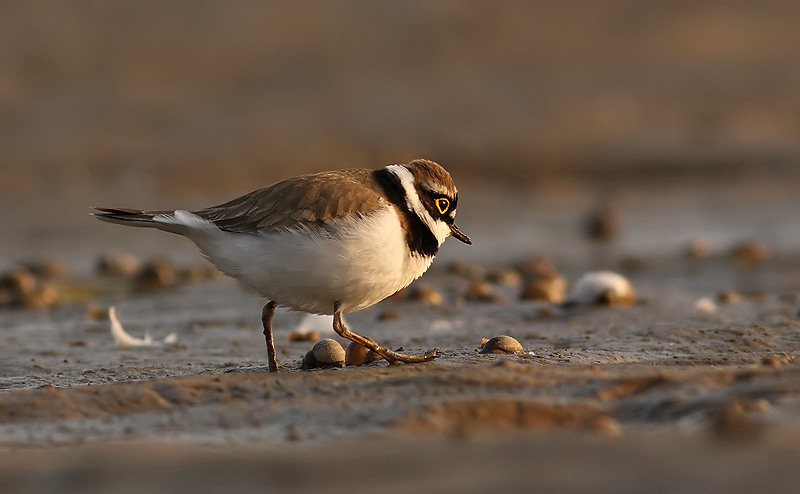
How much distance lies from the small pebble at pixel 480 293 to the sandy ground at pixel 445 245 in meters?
0.13

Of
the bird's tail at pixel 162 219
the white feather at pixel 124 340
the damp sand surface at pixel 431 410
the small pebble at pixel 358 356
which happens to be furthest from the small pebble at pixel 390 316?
the bird's tail at pixel 162 219

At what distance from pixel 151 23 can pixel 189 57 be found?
953mm

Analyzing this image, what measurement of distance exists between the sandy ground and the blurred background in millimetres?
48

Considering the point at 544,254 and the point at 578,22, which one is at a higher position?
the point at 578,22

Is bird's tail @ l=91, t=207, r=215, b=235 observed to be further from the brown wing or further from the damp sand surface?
the damp sand surface

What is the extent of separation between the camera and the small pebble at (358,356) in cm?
565

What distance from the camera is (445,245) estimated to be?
1194cm

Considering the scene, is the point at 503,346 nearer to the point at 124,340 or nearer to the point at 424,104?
the point at 124,340

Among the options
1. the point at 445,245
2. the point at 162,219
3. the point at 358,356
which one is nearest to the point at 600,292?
the point at 358,356

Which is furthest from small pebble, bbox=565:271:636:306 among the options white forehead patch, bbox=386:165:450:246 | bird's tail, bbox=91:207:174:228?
bird's tail, bbox=91:207:174:228

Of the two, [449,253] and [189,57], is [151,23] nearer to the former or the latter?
[189,57]

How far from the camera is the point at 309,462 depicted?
3396mm

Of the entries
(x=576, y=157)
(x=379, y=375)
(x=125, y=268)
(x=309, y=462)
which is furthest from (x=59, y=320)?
(x=576, y=157)

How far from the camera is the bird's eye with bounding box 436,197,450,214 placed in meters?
5.74
